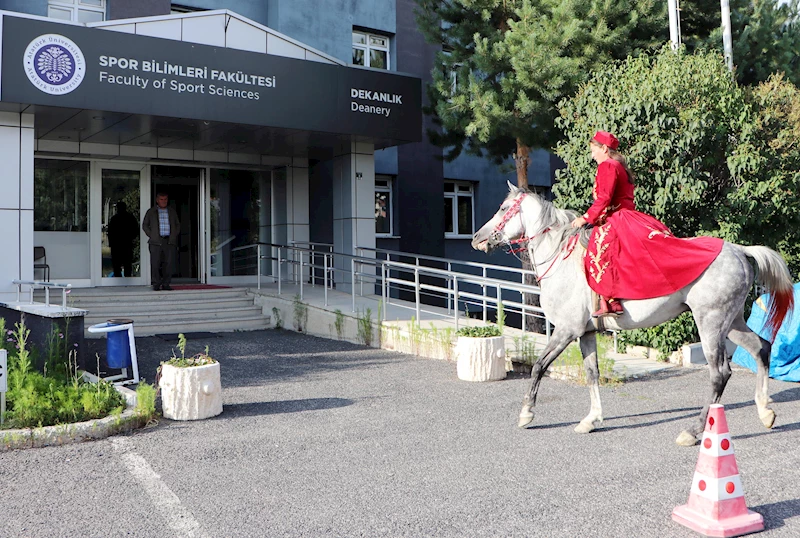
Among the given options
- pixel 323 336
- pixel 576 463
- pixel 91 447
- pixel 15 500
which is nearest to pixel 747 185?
pixel 576 463

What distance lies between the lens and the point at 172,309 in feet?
→ 42.3

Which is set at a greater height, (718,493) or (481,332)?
(481,332)

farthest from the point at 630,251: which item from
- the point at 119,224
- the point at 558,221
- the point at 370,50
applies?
the point at 370,50

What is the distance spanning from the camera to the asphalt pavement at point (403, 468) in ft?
13.1

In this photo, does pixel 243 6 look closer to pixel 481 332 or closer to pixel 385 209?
pixel 385 209

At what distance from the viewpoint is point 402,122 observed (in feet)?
44.7

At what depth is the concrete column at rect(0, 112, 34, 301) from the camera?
1048cm

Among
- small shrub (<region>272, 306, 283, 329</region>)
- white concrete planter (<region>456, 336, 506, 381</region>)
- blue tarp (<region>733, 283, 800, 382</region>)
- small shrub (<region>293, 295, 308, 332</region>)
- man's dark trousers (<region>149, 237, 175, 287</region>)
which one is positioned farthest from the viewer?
man's dark trousers (<region>149, 237, 175, 287</region>)

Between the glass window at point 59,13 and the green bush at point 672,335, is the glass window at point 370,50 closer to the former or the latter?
the glass window at point 59,13

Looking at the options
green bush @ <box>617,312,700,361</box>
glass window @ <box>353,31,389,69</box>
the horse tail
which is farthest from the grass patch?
glass window @ <box>353,31,389,69</box>

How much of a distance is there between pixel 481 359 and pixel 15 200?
24.0 feet

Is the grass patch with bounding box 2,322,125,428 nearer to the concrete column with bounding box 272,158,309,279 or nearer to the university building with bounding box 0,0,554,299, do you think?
the university building with bounding box 0,0,554,299

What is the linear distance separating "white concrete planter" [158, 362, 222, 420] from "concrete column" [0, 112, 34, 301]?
5296 mm

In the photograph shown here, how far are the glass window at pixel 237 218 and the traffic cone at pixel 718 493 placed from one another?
13.5 meters
